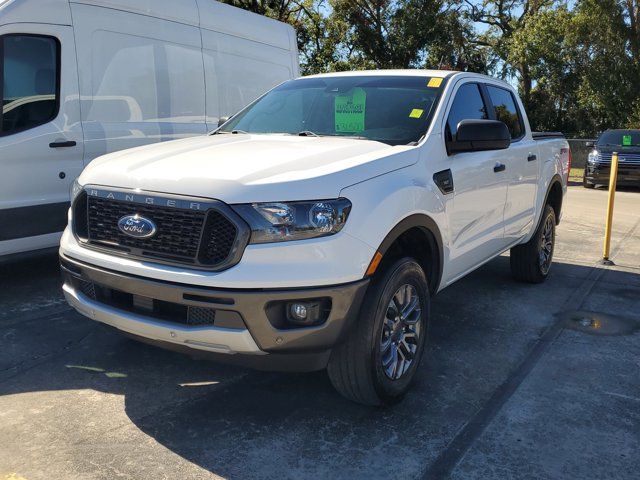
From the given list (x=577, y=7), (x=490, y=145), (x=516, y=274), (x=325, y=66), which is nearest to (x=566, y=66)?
(x=577, y=7)

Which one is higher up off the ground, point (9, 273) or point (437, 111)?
point (437, 111)

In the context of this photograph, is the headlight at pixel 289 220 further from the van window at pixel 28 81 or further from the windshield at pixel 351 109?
the van window at pixel 28 81

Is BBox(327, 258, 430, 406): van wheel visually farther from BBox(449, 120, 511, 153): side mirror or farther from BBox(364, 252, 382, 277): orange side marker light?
BBox(449, 120, 511, 153): side mirror

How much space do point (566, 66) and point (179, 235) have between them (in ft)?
83.6

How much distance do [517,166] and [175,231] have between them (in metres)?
3.19

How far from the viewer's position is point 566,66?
2520 cm

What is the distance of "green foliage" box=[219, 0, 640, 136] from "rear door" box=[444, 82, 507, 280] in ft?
57.9

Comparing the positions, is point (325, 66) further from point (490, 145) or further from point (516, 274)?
point (490, 145)

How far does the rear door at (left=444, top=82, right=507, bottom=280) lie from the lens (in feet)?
13.3

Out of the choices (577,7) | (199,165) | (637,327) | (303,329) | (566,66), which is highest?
(577,7)

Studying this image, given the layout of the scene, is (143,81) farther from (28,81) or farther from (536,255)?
(536,255)

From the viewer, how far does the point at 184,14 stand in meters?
6.45

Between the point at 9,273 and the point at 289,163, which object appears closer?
the point at 289,163

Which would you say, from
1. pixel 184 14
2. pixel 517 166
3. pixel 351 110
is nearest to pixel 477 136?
pixel 351 110
